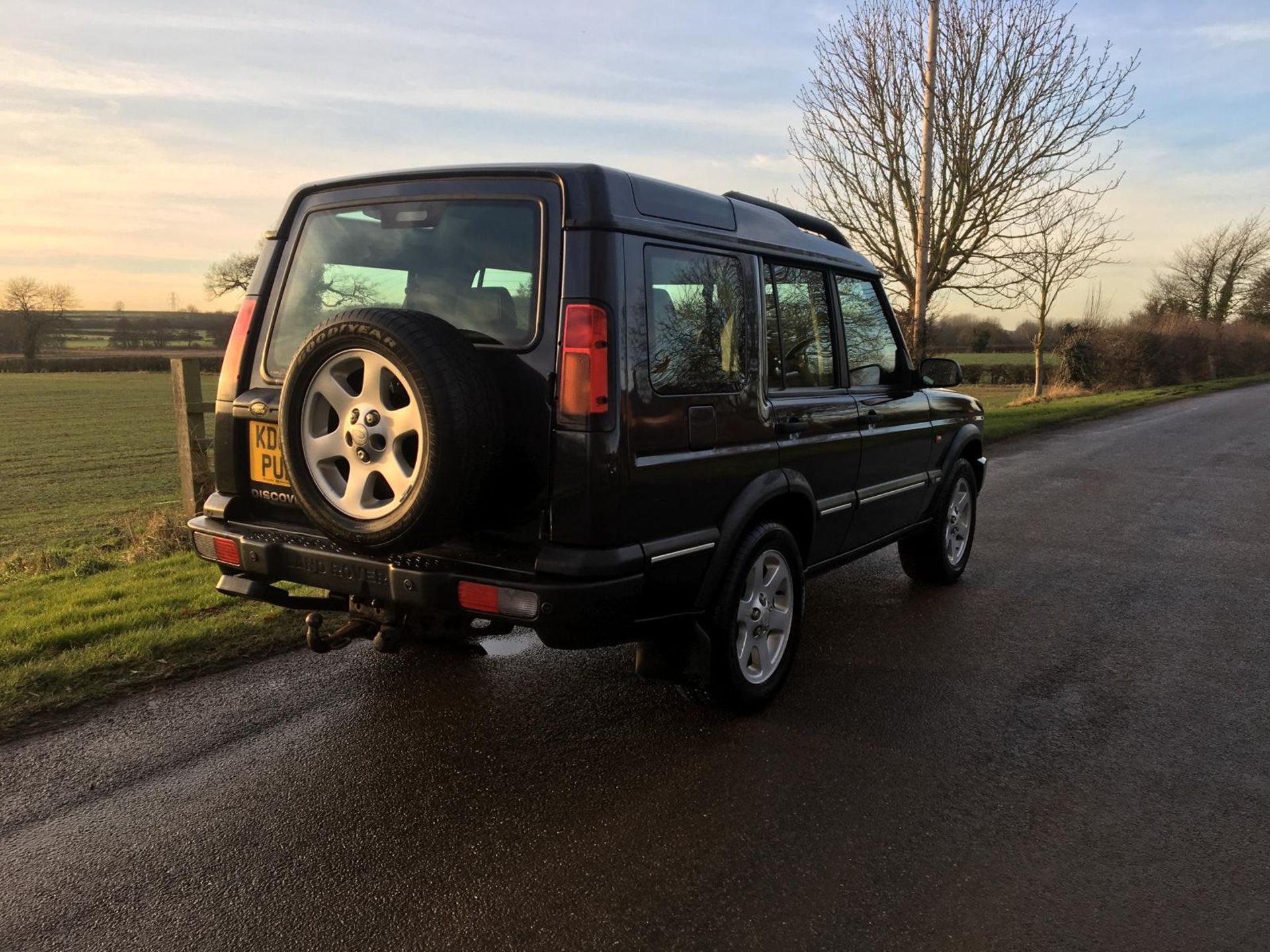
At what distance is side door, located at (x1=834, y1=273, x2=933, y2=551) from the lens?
4648 mm

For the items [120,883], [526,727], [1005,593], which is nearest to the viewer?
[120,883]

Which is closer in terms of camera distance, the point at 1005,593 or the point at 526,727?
the point at 526,727

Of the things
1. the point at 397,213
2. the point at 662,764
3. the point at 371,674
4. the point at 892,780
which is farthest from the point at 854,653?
the point at 397,213

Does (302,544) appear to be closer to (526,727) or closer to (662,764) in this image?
(526,727)

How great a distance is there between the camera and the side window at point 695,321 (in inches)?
126

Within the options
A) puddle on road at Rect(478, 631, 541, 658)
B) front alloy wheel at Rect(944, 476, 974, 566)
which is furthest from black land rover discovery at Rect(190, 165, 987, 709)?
front alloy wheel at Rect(944, 476, 974, 566)

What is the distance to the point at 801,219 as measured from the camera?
4.61 metres

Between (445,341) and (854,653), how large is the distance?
9.09ft

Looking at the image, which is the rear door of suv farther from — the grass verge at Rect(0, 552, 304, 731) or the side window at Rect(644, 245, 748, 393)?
the grass verge at Rect(0, 552, 304, 731)

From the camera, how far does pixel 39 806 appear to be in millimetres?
2984

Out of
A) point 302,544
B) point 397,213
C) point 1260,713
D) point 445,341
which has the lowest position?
point 1260,713

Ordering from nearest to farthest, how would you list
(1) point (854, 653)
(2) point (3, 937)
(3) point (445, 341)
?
(2) point (3, 937) < (3) point (445, 341) < (1) point (854, 653)

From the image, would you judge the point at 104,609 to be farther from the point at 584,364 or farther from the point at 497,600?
the point at 584,364

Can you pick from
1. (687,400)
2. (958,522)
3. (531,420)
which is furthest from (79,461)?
(687,400)
